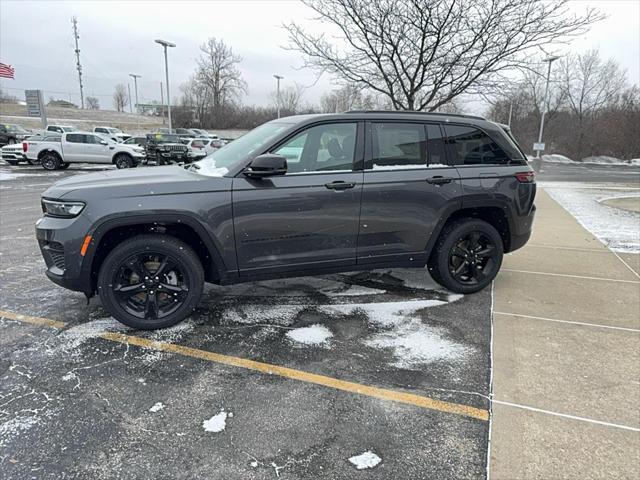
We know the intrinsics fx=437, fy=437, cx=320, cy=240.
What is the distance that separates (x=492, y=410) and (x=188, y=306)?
2.41 meters

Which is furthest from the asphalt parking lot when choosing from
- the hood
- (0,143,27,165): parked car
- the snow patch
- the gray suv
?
(0,143,27,165): parked car

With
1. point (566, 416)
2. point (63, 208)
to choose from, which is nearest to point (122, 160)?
point (63, 208)

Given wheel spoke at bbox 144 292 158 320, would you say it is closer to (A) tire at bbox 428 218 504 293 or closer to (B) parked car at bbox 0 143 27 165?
(A) tire at bbox 428 218 504 293

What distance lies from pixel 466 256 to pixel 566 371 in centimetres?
164

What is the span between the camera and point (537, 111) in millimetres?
41688

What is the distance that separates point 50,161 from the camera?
65.9ft

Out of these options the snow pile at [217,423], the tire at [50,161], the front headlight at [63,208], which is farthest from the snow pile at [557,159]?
the snow pile at [217,423]

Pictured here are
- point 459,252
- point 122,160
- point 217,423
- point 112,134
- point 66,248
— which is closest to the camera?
point 217,423

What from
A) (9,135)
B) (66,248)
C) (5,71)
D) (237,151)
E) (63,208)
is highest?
(5,71)

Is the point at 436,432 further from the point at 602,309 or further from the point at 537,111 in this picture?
the point at 537,111

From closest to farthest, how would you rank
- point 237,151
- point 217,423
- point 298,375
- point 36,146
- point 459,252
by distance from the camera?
point 217,423
point 298,375
point 237,151
point 459,252
point 36,146

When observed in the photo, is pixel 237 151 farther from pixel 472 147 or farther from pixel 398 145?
pixel 472 147

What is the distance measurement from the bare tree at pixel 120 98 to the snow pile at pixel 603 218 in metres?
87.0

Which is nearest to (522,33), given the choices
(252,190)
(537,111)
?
(252,190)
